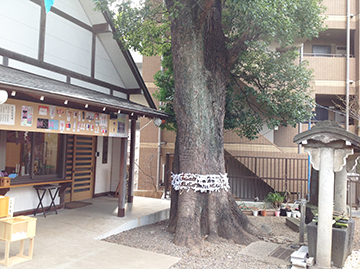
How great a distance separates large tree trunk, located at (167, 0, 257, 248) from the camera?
7180mm

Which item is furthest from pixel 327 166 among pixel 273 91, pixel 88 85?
pixel 88 85

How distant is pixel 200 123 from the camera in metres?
7.43

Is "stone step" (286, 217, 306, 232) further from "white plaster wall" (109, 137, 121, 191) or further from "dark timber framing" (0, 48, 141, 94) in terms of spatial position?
"dark timber framing" (0, 48, 141, 94)

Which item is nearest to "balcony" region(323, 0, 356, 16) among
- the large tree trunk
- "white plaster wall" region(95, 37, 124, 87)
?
the large tree trunk

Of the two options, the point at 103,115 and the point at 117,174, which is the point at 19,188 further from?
the point at 117,174

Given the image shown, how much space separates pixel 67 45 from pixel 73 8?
1139mm

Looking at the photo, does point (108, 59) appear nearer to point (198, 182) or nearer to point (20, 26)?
point (20, 26)

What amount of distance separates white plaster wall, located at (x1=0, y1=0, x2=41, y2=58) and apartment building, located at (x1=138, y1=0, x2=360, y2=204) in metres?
7.04

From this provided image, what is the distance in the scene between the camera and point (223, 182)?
24.9 feet

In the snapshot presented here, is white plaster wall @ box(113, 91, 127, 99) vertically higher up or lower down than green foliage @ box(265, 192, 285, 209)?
higher up

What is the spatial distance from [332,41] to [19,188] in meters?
15.8

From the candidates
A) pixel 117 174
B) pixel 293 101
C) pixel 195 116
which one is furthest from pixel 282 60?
pixel 117 174

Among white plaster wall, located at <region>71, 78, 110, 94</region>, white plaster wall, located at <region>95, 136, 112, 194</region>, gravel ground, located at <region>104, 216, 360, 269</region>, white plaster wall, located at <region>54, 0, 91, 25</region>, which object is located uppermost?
white plaster wall, located at <region>54, 0, 91, 25</region>

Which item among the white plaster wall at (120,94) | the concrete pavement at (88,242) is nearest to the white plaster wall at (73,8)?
the white plaster wall at (120,94)
